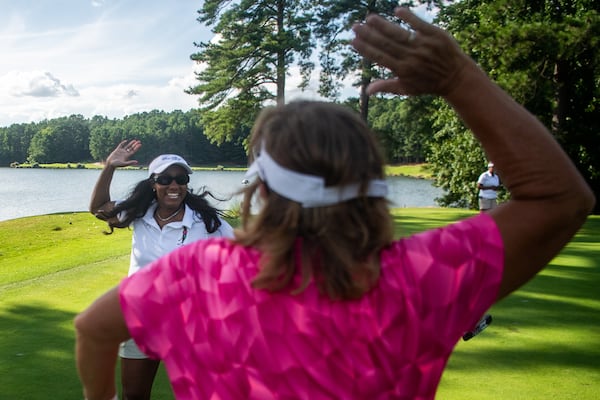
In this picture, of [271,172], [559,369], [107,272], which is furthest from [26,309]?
[271,172]

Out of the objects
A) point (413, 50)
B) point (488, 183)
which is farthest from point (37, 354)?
point (488, 183)

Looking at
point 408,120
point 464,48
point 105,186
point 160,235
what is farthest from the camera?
point 408,120

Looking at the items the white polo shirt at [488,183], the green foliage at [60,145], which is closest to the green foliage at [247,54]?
the white polo shirt at [488,183]

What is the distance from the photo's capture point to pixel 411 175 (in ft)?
167

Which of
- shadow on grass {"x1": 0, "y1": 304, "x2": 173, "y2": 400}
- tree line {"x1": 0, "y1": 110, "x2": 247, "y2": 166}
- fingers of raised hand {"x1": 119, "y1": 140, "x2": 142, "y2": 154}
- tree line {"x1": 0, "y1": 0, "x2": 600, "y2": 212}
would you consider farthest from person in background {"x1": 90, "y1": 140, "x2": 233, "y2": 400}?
tree line {"x1": 0, "y1": 110, "x2": 247, "y2": 166}

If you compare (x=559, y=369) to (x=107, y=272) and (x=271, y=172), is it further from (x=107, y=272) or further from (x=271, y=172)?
(x=107, y=272)

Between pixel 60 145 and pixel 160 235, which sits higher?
pixel 160 235

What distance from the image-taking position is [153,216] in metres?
3.91

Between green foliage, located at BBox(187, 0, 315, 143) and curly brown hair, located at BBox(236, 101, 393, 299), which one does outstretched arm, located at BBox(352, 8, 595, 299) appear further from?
green foliage, located at BBox(187, 0, 315, 143)

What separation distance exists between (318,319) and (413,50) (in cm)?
60

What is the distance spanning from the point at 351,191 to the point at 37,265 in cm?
1044

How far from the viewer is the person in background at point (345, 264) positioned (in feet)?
3.84

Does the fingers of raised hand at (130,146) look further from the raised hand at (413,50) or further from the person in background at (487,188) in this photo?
the person in background at (487,188)

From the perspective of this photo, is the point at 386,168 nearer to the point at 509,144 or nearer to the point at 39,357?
the point at 509,144
